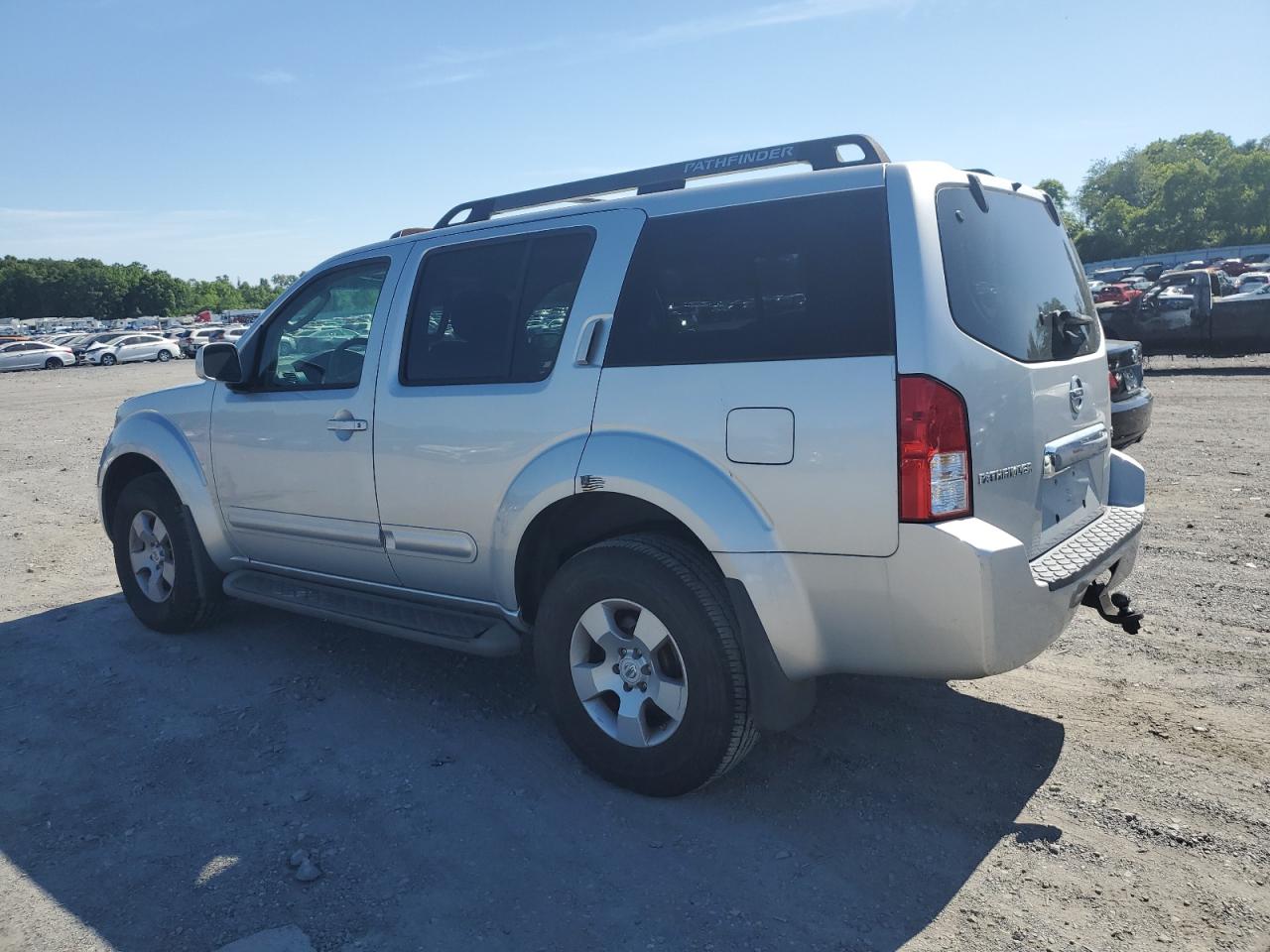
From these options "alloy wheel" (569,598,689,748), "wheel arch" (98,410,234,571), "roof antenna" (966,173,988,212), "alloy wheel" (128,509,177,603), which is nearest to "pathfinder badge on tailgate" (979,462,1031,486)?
"roof antenna" (966,173,988,212)

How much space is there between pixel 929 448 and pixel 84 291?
173 metres

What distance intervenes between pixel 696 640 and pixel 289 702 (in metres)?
2.26

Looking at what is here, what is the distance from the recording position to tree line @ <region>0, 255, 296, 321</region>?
147 metres

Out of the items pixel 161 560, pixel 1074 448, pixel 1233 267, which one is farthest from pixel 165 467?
pixel 1233 267

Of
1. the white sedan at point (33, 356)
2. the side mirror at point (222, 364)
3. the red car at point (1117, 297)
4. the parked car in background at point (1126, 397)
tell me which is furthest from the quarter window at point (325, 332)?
the white sedan at point (33, 356)

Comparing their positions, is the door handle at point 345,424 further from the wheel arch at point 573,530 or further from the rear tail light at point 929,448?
the rear tail light at point 929,448

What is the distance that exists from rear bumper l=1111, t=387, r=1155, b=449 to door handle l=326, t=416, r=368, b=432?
628 centimetres

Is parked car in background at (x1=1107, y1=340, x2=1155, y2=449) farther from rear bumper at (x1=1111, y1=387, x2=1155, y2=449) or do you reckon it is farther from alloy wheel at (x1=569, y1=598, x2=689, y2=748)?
alloy wheel at (x1=569, y1=598, x2=689, y2=748)

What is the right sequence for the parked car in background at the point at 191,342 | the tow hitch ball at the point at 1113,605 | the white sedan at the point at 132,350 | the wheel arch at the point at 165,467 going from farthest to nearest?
the parked car in background at the point at 191,342, the white sedan at the point at 132,350, the wheel arch at the point at 165,467, the tow hitch ball at the point at 1113,605

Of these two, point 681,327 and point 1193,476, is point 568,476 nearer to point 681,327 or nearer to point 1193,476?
point 681,327

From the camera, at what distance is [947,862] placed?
303 centimetres

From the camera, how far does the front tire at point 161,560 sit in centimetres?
529

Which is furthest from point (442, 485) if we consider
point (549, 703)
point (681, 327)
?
point (681, 327)

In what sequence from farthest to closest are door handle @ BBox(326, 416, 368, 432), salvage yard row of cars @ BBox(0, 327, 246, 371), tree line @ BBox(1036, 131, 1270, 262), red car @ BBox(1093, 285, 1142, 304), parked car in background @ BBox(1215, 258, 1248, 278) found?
tree line @ BBox(1036, 131, 1270, 262) → parked car in background @ BBox(1215, 258, 1248, 278) → salvage yard row of cars @ BBox(0, 327, 246, 371) → red car @ BBox(1093, 285, 1142, 304) → door handle @ BBox(326, 416, 368, 432)
